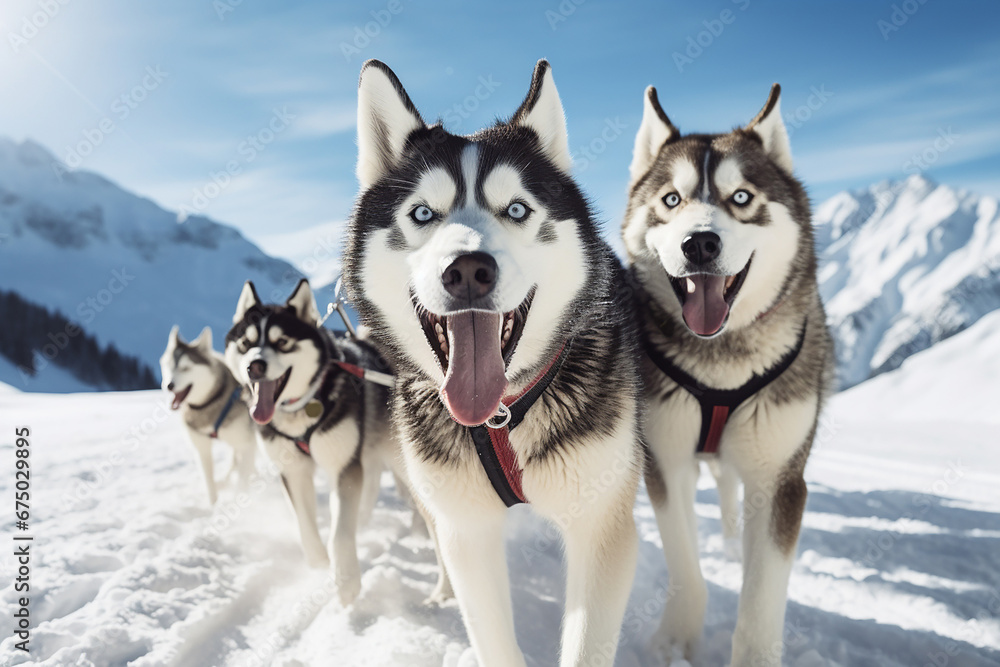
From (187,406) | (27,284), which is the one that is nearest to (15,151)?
(27,284)

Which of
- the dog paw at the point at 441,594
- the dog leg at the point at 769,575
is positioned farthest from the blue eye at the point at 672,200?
the dog paw at the point at 441,594

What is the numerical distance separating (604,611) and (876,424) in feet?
30.7

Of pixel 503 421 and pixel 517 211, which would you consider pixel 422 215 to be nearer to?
pixel 517 211

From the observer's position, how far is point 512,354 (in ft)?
5.57

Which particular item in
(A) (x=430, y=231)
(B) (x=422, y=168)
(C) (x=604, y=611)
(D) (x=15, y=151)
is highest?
(D) (x=15, y=151)

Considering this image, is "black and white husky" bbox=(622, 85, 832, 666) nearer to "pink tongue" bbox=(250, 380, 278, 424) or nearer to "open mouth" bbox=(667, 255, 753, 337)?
"open mouth" bbox=(667, 255, 753, 337)

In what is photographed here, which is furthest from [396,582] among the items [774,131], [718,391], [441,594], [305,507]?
[774,131]

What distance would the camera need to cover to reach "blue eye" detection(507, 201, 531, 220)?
5.80 feet

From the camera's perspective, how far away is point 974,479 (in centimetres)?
541

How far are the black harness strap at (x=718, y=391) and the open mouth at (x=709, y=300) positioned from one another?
0.77ft

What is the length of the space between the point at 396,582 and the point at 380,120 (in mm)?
2589

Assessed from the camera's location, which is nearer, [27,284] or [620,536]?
[620,536]

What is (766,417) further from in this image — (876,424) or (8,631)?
(876,424)

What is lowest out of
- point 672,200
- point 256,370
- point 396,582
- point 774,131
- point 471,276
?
point 396,582
